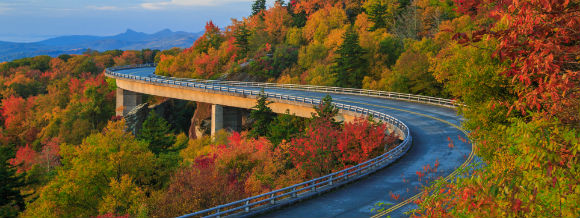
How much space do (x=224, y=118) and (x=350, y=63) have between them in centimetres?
2140

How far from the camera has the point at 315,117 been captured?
39000 millimetres

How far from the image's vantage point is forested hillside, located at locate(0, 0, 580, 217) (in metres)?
6.57

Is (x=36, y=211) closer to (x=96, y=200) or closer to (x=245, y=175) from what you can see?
(x=96, y=200)

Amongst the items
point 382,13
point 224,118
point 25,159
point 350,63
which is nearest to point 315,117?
point 224,118

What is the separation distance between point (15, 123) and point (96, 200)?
2526 inches

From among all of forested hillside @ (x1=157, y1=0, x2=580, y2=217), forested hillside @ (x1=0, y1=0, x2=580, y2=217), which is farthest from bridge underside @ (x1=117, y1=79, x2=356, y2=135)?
forested hillside @ (x1=157, y1=0, x2=580, y2=217)

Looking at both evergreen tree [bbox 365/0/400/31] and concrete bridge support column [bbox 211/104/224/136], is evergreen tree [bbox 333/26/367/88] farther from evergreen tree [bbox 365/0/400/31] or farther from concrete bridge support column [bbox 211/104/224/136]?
concrete bridge support column [bbox 211/104/224/136]

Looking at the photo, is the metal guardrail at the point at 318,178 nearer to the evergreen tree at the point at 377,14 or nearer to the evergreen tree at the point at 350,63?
the evergreen tree at the point at 350,63

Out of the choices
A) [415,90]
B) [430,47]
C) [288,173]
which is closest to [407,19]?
[430,47]

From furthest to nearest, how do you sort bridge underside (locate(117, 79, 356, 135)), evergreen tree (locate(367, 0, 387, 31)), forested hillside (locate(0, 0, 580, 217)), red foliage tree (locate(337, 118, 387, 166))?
evergreen tree (locate(367, 0, 387, 31)) < bridge underside (locate(117, 79, 356, 135)) < red foliage tree (locate(337, 118, 387, 166)) < forested hillside (locate(0, 0, 580, 217))

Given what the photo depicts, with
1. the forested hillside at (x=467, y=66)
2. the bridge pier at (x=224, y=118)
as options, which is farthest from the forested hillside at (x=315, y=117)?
the bridge pier at (x=224, y=118)

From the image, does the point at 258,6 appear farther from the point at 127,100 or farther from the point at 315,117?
the point at 315,117

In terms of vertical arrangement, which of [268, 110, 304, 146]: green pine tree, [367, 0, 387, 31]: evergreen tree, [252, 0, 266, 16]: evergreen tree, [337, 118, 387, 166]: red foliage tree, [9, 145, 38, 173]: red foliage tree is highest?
[252, 0, 266, 16]: evergreen tree

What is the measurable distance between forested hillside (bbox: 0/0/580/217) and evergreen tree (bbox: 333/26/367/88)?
0.29 meters
